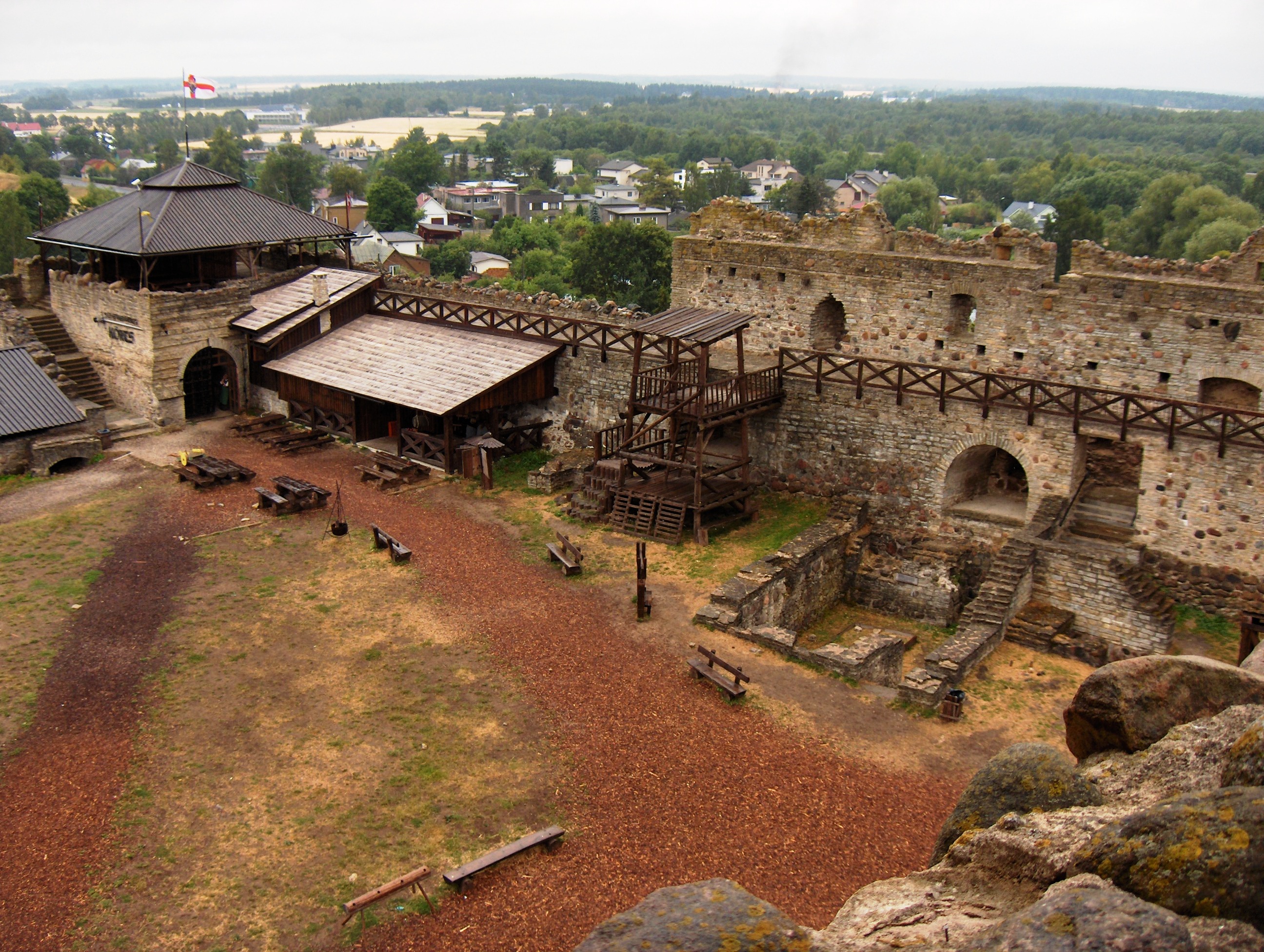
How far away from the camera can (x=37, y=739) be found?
13367 millimetres

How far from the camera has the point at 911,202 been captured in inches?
4596

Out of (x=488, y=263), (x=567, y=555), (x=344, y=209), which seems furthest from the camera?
(x=488, y=263)

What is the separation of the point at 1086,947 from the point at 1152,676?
3493mm

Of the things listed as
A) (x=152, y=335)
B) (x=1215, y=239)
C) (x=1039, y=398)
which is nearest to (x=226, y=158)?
(x=1215, y=239)

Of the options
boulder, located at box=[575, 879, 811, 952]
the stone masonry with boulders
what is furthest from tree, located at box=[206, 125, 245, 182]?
boulder, located at box=[575, 879, 811, 952]

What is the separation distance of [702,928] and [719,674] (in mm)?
9271

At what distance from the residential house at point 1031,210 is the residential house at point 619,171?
2058 inches

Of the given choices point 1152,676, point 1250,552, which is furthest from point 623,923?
point 1250,552

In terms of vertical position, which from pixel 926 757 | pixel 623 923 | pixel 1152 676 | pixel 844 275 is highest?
pixel 844 275

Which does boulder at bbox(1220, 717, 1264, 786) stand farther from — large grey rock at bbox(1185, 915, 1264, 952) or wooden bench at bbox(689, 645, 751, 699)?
wooden bench at bbox(689, 645, 751, 699)

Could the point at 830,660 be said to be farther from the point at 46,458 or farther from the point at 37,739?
the point at 46,458

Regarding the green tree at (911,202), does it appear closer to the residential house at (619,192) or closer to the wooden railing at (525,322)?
the residential house at (619,192)

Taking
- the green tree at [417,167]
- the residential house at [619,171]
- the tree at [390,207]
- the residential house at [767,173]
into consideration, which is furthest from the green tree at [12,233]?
the residential house at [767,173]

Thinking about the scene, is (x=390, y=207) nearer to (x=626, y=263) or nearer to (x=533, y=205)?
(x=533, y=205)
